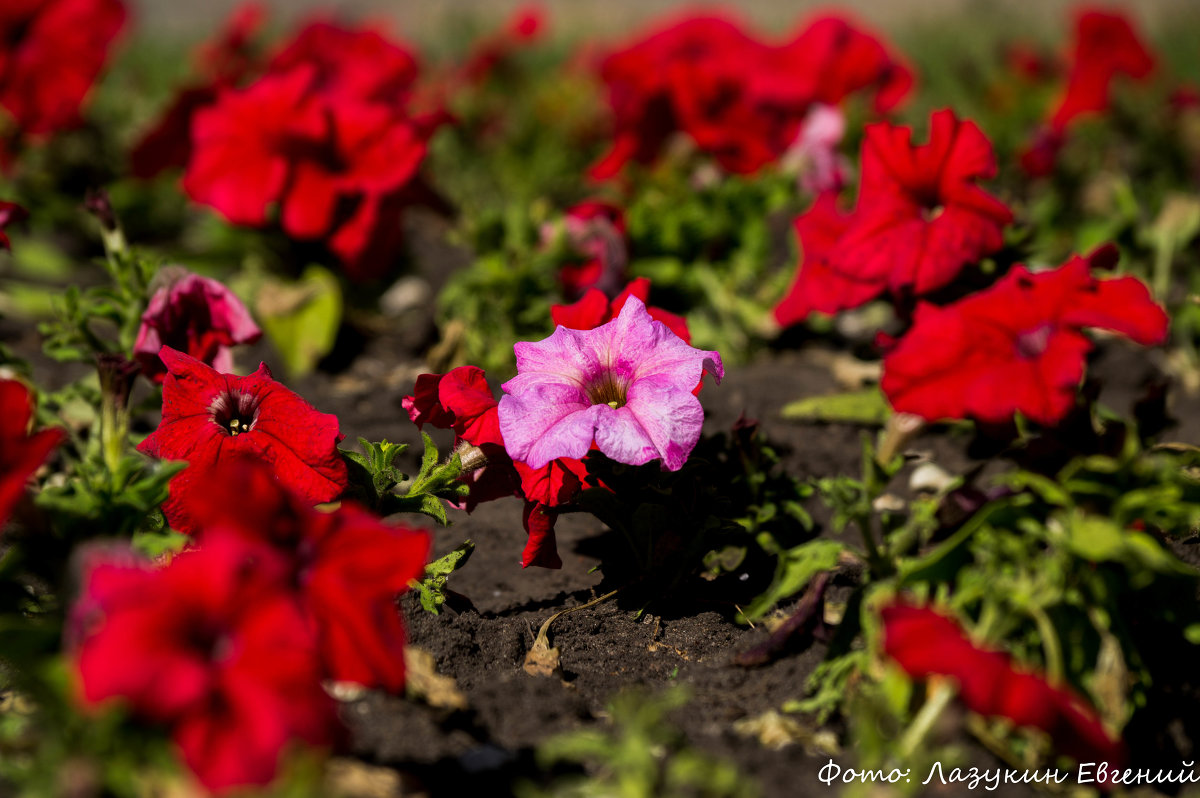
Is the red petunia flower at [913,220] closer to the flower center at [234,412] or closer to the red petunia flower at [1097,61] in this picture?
the flower center at [234,412]

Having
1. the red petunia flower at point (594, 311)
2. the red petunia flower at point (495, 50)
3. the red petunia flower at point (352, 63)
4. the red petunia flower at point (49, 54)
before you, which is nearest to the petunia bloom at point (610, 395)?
the red petunia flower at point (594, 311)

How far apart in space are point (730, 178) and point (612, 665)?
2147 millimetres

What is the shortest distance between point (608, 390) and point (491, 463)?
0.77ft

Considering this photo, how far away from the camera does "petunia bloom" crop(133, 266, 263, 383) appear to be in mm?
1903

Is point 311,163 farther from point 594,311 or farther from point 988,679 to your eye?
point 988,679

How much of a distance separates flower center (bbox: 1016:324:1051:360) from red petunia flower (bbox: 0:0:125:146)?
289 centimetres

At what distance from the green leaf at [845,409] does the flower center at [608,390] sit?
0.90 m

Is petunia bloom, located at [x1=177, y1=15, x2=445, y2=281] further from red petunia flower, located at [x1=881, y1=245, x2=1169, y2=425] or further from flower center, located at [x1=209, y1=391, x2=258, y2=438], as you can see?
red petunia flower, located at [x1=881, y1=245, x2=1169, y2=425]

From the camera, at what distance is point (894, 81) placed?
3.62m

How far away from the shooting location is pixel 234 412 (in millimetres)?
1645

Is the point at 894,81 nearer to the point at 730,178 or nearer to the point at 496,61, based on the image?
the point at 730,178

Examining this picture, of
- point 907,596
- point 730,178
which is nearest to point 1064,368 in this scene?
point 907,596

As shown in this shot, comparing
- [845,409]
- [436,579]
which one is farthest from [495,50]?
[436,579]

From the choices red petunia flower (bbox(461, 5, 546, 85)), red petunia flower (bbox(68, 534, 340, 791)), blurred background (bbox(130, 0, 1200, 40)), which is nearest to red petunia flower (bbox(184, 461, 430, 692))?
red petunia flower (bbox(68, 534, 340, 791))
